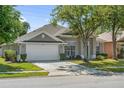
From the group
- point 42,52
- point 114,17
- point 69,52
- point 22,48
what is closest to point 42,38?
point 42,52

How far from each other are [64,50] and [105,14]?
35.9 feet

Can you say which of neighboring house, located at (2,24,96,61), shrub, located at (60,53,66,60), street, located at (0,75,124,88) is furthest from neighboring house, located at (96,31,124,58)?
street, located at (0,75,124,88)

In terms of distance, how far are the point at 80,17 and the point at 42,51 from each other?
831cm

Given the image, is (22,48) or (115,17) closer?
(115,17)

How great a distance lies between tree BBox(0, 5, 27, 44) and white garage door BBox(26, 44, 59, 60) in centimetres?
692

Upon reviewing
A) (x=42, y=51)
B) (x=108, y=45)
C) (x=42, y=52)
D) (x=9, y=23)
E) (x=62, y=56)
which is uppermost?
(x=9, y=23)

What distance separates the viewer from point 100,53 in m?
41.0

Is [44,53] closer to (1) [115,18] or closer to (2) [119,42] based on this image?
(1) [115,18]

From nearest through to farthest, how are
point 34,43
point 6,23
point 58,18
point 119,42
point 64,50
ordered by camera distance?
1. point 6,23
2. point 58,18
3. point 34,43
4. point 64,50
5. point 119,42

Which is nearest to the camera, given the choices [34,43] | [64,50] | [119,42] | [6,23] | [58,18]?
[6,23]

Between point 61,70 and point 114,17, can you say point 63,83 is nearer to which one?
point 61,70

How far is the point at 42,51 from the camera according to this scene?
36.7m

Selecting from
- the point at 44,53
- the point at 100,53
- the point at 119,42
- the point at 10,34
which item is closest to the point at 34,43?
the point at 44,53

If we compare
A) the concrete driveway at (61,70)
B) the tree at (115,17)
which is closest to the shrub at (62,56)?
the tree at (115,17)
